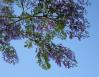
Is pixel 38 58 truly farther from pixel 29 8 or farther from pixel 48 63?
pixel 29 8

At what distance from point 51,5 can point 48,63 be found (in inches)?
113

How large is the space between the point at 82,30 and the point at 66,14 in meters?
1.12

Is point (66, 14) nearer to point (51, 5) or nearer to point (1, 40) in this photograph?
point (51, 5)

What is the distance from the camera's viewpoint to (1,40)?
1667 cm

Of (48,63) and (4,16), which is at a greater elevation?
(4,16)

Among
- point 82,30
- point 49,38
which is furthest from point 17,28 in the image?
point 82,30

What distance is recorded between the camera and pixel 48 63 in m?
16.6

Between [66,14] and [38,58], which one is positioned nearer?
[66,14]

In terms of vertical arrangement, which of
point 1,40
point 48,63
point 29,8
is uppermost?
point 29,8

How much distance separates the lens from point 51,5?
51.3ft

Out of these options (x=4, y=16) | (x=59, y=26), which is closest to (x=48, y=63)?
(x=59, y=26)

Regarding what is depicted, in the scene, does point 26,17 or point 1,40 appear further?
point 1,40

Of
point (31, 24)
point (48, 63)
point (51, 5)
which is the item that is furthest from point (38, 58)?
point (51, 5)

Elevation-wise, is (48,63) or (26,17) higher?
(26,17)
